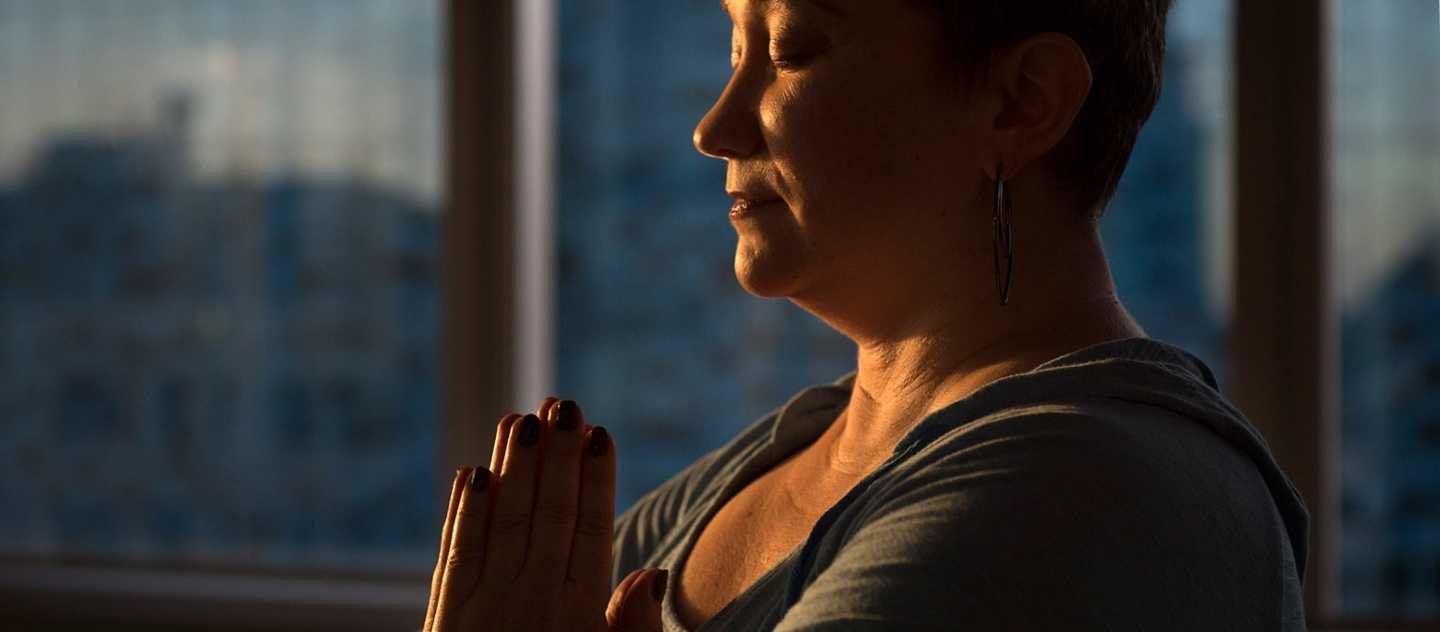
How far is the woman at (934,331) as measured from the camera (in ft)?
2.22

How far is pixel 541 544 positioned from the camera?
2.66 feet

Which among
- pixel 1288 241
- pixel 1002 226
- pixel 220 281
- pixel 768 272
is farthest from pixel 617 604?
pixel 220 281

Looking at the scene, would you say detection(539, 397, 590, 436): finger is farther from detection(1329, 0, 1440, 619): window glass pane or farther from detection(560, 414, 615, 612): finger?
detection(1329, 0, 1440, 619): window glass pane

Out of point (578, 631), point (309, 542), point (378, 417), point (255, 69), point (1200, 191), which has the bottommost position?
point (309, 542)

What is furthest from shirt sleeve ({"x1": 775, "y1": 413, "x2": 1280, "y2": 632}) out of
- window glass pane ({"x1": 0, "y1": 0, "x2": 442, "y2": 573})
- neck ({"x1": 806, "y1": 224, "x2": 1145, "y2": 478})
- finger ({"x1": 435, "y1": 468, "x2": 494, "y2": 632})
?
window glass pane ({"x1": 0, "y1": 0, "x2": 442, "y2": 573})

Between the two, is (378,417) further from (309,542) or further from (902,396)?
(902,396)

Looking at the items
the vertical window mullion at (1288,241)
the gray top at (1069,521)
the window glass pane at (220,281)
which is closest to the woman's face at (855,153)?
the gray top at (1069,521)

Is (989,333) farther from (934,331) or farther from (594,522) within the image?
(594,522)

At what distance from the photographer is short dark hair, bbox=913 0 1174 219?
0.79 m

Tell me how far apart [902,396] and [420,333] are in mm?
1724

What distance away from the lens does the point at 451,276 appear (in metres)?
2.36

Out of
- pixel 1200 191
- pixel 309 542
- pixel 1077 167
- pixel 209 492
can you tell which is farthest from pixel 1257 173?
pixel 209 492

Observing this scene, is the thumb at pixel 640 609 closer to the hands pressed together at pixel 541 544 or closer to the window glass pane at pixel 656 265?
the hands pressed together at pixel 541 544

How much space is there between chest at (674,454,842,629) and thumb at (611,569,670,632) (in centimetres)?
5
